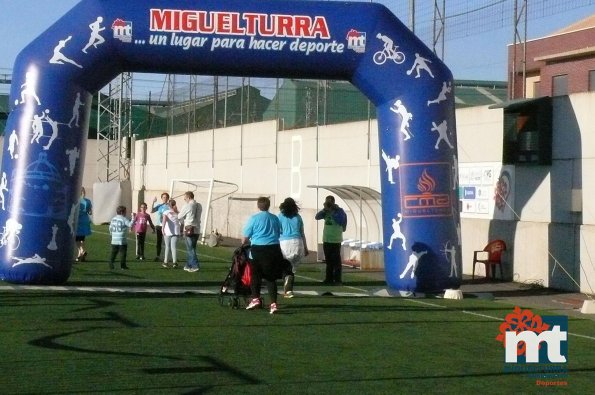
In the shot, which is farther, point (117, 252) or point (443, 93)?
point (117, 252)

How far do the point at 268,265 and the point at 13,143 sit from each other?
238 inches

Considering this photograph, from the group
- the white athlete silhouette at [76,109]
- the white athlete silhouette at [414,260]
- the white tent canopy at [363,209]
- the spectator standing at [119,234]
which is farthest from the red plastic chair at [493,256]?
the white athlete silhouette at [76,109]

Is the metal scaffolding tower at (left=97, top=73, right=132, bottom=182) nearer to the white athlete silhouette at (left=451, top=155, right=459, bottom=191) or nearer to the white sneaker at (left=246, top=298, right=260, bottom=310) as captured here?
the white athlete silhouette at (left=451, top=155, right=459, bottom=191)

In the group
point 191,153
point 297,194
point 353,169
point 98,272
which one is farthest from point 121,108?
point 98,272

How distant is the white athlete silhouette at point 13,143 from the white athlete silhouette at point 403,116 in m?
6.69

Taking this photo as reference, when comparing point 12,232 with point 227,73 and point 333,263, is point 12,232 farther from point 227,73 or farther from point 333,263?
point 333,263

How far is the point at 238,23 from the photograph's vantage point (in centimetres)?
1898

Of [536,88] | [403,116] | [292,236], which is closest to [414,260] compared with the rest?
[292,236]

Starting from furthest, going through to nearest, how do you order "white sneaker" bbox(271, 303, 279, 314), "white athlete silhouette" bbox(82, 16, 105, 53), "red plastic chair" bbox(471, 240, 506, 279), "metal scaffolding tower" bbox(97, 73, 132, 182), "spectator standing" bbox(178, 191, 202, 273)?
"metal scaffolding tower" bbox(97, 73, 132, 182)
"spectator standing" bbox(178, 191, 202, 273)
"red plastic chair" bbox(471, 240, 506, 279)
"white athlete silhouette" bbox(82, 16, 105, 53)
"white sneaker" bbox(271, 303, 279, 314)

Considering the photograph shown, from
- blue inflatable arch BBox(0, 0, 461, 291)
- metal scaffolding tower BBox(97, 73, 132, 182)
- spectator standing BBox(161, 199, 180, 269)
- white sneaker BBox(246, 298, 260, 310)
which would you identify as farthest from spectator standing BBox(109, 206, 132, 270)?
metal scaffolding tower BBox(97, 73, 132, 182)

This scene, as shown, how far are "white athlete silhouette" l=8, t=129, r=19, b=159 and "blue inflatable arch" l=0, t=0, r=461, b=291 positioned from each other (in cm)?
2

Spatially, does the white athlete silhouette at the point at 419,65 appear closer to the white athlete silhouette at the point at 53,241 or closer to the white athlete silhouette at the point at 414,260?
the white athlete silhouette at the point at 414,260

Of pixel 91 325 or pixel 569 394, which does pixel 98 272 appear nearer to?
pixel 91 325

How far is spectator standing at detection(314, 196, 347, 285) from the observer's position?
21797 mm
